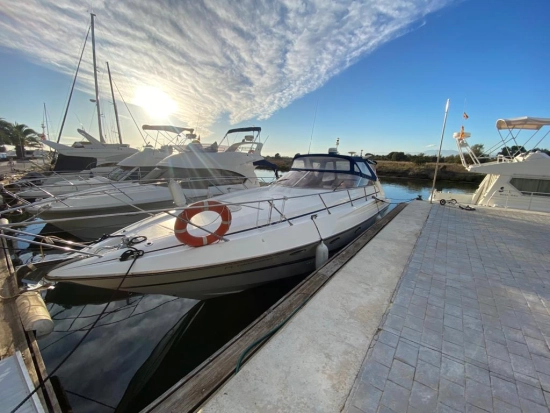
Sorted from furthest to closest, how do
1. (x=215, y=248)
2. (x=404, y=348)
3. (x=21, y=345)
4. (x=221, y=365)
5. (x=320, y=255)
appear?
1. (x=320, y=255)
2. (x=215, y=248)
3. (x=21, y=345)
4. (x=404, y=348)
5. (x=221, y=365)

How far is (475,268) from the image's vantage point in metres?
3.91

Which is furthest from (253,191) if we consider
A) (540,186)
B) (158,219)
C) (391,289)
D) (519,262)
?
(540,186)

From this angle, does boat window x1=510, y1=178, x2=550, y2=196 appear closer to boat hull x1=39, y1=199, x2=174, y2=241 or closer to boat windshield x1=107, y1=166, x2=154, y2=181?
boat hull x1=39, y1=199, x2=174, y2=241

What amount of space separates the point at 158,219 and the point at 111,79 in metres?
21.0

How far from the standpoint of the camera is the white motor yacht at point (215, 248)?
10.4 ft

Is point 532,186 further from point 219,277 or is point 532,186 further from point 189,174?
point 189,174

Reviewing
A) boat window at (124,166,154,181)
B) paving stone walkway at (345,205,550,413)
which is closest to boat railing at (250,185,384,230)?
paving stone walkway at (345,205,550,413)

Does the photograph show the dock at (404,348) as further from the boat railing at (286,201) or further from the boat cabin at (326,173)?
the boat cabin at (326,173)

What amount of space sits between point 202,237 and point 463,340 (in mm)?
3096

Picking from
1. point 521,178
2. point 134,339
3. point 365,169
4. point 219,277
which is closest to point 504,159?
point 521,178

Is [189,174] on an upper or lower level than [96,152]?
lower

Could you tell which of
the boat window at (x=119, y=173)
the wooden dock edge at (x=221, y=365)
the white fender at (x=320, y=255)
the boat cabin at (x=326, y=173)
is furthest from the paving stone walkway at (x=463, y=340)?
the boat window at (x=119, y=173)

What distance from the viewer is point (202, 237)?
342 centimetres

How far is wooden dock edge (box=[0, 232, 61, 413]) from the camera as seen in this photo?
7.54ft
